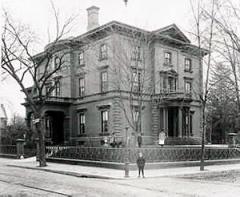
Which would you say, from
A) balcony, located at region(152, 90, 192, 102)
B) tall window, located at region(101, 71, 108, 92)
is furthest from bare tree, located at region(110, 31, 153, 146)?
tall window, located at region(101, 71, 108, 92)

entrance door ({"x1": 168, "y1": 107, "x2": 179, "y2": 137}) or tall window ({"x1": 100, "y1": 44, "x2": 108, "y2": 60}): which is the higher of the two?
tall window ({"x1": 100, "y1": 44, "x2": 108, "y2": 60})

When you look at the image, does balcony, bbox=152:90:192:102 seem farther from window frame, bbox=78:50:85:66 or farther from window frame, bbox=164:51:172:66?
window frame, bbox=78:50:85:66

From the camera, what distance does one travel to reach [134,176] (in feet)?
65.5

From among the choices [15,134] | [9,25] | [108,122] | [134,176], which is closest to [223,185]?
[134,176]

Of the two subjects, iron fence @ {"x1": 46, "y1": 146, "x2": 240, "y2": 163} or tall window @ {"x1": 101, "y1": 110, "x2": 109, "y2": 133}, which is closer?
iron fence @ {"x1": 46, "y1": 146, "x2": 240, "y2": 163}

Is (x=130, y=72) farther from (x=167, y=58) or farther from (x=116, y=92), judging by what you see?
(x=167, y=58)

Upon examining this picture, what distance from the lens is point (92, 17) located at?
136ft

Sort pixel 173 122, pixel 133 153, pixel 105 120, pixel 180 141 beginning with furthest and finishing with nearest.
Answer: pixel 173 122
pixel 180 141
pixel 105 120
pixel 133 153

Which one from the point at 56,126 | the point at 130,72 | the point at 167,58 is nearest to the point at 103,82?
the point at 130,72

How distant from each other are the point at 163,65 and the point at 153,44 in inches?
111

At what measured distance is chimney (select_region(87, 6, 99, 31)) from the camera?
135 feet

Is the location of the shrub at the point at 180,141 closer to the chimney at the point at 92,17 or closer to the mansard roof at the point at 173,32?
the mansard roof at the point at 173,32

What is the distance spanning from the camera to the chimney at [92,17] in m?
41.1

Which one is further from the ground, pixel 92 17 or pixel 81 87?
pixel 92 17
